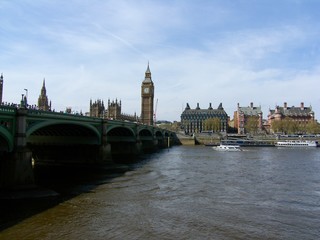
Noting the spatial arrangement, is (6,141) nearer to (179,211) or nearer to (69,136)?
(179,211)

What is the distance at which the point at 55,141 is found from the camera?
182 ft

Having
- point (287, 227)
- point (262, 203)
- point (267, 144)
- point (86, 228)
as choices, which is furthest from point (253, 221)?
point (267, 144)

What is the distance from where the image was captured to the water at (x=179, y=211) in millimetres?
20766

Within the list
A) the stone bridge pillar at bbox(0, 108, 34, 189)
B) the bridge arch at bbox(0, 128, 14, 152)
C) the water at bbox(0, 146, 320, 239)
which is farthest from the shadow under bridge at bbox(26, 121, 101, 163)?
the stone bridge pillar at bbox(0, 108, 34, 189)

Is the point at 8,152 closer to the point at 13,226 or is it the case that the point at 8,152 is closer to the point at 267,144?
the point at 13,226

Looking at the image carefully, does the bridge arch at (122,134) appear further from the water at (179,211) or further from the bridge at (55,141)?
the water at (179,211)

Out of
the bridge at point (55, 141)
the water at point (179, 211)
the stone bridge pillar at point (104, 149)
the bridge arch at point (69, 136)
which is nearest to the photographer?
the water at point (179, 211)

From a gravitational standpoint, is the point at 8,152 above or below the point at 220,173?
above

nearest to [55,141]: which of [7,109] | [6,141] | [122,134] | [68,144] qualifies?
[68,144]

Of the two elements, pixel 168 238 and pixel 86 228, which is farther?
pixel 86 228

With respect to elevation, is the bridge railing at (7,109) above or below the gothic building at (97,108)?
below

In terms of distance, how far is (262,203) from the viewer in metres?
28.9

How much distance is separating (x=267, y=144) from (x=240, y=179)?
109 m

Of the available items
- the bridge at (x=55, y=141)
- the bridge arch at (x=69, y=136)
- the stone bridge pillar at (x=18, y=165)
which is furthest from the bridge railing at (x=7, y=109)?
the bridge arch at (x=69, y=136)
